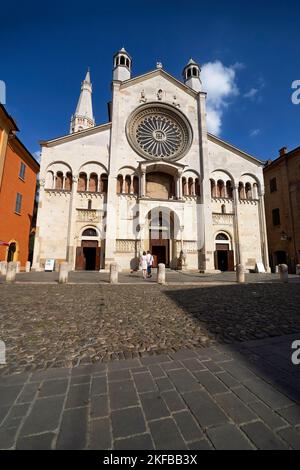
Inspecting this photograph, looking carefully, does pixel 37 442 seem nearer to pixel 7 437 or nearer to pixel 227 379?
pixel 7 437

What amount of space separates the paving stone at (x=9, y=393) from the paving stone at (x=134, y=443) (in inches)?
46.7

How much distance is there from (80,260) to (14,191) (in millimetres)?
8587

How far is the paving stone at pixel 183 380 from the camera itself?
7.45 feet

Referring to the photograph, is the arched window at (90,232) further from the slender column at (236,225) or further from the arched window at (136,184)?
the slender column at (236,225)

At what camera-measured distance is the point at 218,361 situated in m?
2.87

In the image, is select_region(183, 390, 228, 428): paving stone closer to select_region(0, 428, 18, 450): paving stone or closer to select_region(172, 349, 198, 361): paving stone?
select_region(172, 349, 198, 361): paving stone

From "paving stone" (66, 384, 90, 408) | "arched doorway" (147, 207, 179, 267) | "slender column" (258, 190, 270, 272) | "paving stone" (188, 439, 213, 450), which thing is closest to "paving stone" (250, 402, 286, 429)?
"paving stone" (188, 439, 213, 450)

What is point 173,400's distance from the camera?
2.06m

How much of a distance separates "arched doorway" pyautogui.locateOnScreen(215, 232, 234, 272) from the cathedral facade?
11 centimetres

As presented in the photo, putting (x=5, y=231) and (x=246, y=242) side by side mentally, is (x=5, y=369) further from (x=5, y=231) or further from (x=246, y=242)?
(x=246, y=242)

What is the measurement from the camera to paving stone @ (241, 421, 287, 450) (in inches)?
59.6
